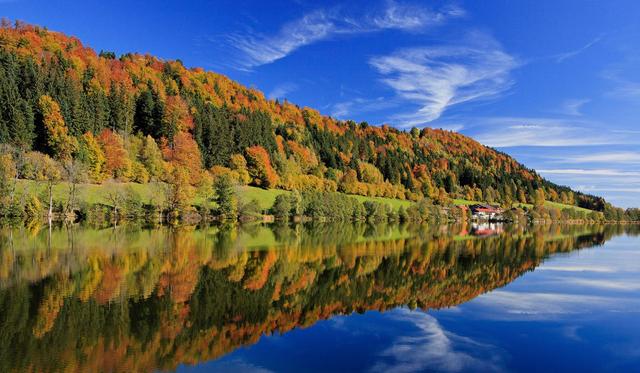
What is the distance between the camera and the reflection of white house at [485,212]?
17250 centimetres

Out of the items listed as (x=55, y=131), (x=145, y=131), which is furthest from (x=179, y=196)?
(x=145, y=131)

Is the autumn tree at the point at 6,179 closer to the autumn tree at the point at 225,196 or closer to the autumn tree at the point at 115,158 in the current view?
the autumn tree at the point at 115,158

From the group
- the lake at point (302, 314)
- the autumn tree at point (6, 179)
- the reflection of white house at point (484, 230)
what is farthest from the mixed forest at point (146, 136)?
the lake at point (302, 314)

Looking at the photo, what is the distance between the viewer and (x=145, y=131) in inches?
4727

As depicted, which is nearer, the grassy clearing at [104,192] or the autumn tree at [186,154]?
the grassy clearing at [104,192]

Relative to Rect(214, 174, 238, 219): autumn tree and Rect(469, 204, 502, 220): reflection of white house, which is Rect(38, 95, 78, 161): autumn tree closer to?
Rect(214, 174, 238, 219): autumn tree

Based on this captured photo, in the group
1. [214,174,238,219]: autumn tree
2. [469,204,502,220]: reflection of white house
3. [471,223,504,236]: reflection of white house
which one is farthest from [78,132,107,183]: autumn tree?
[469,204,502,220]: reflection of white house

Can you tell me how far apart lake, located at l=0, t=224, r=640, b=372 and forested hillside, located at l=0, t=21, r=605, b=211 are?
56.7m

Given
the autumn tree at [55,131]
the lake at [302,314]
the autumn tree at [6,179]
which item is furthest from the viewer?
the autumn tree at [55,131]

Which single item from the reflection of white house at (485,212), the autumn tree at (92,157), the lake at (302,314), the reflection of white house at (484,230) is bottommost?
the lake at (302,314)

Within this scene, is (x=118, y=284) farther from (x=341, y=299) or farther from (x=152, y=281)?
(x=341, y=299)

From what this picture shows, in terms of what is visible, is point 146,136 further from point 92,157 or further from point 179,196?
point 179,196

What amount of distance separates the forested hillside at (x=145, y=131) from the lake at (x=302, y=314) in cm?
5671

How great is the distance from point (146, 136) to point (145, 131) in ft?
14.1
